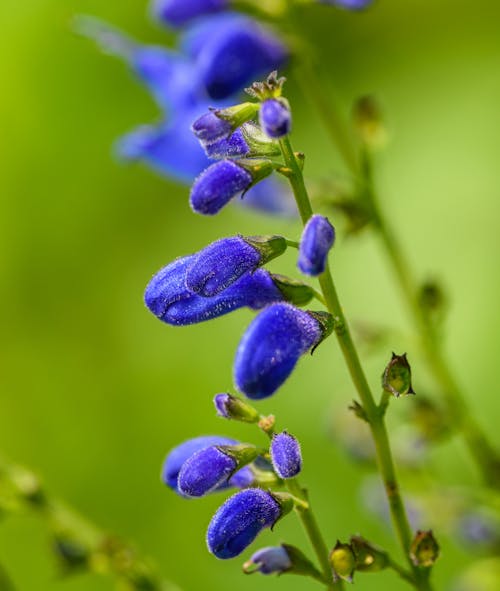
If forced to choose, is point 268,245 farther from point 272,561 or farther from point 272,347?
point 272,561

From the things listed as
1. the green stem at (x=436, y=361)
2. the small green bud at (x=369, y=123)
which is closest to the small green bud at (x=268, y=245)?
the green stem at (x=436, y=361)

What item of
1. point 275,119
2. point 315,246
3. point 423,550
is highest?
point 275,119

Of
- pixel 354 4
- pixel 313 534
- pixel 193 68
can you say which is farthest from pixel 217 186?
pixel 193 68

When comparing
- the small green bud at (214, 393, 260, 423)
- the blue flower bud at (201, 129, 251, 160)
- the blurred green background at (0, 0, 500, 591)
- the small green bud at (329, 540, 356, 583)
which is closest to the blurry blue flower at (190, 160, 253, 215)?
the blue flower bud at (201, 129, 251, 160)

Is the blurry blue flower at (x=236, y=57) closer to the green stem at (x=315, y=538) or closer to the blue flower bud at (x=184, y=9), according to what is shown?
the blue flower bud at (x=184, y=9)

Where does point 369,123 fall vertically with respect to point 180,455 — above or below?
above

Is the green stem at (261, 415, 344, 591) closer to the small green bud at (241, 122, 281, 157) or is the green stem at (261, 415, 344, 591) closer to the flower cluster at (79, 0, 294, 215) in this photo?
the small green bud at (241, 122, 281, 157)
